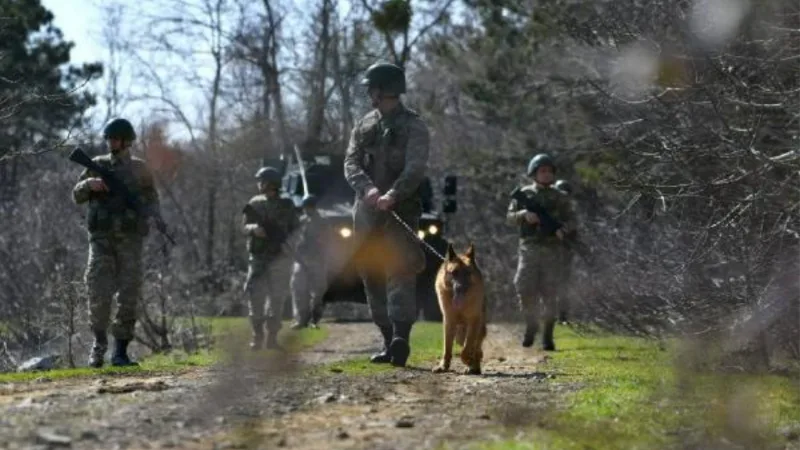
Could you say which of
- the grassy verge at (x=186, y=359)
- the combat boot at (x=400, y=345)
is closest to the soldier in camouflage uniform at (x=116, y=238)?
the grassy verge at (x=186, y=359)

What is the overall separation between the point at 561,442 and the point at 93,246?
658 cm

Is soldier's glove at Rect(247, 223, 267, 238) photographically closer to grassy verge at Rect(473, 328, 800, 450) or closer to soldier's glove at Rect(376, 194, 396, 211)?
grassy verge at Rect(473, 328, 800, 450)

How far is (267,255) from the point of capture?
60.6ft

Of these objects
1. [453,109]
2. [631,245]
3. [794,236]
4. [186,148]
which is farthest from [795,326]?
[186,148]

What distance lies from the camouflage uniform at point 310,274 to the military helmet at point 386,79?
11681mm

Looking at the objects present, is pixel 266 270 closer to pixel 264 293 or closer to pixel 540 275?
pixel 264 293

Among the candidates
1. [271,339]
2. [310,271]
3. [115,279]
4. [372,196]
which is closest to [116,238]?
[115,279]

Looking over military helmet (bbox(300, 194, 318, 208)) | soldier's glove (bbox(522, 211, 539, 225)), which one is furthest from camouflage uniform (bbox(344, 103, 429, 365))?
military helmet (bbox(300, 194, 318, 208))

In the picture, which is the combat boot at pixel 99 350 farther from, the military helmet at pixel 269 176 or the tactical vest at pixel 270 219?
the military helmet at pixel 269 176

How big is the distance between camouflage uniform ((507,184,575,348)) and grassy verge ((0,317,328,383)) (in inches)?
131

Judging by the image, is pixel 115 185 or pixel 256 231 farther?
pixel 256 231

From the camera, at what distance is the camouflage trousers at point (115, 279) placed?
13727 millimetres

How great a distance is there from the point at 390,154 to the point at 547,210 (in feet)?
16.8

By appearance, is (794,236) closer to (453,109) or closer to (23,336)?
(23,336)
